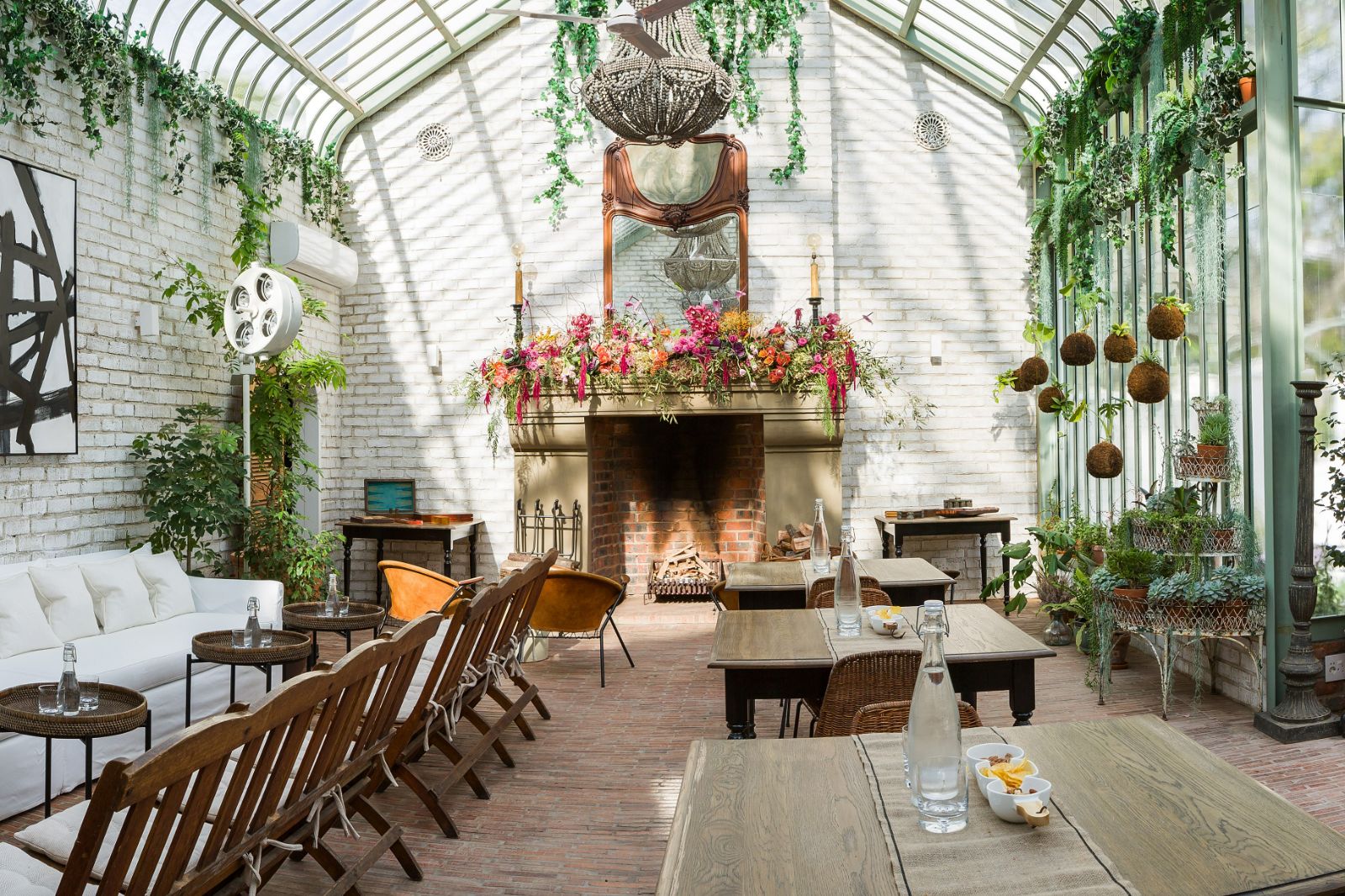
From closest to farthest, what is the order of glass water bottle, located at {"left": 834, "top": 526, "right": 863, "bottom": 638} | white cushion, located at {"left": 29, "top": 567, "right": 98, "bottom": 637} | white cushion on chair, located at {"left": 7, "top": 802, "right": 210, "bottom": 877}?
white cushion on chair, located at {"left": 7, "top": 802, "right": 210, "bottom": 877} → glass water bottle, located at {"left": 834, "top": 526, "right": 863, "bottom": 638} → white cushion, located at {"left": 29, "top": 567, "right": 98, "bottom": 637}

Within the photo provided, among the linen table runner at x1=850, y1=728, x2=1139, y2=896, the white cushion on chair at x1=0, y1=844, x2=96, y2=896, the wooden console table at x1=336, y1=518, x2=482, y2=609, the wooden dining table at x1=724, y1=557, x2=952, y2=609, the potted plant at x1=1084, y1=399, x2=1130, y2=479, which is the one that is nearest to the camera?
the linen table runner at x1=850, y1=728, x2=1139, y2=896

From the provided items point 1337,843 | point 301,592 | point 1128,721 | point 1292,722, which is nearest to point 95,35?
point 301,592

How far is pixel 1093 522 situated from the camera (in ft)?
26.2

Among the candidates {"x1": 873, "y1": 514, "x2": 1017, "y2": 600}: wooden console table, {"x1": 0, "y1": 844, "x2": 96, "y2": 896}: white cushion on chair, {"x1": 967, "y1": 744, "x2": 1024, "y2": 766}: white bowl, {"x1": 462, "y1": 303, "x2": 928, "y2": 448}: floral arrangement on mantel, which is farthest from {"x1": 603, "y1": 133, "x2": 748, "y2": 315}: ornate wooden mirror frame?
{"x1": 967, "y1": 744, "x2": 1024, "y2": 766}: white bowl

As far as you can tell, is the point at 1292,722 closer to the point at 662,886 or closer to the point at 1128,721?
the point at 1128,721

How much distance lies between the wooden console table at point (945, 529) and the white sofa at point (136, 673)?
4.89 metres

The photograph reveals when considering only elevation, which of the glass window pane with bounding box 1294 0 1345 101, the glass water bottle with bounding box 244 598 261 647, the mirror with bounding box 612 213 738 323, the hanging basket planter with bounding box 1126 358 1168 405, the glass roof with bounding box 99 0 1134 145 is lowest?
the glass water bottle with bounding box 244 598 261 647

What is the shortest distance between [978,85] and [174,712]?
8.17 metres

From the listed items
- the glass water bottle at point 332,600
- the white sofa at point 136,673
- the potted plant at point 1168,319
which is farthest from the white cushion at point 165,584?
the potted plant at point 1168,319

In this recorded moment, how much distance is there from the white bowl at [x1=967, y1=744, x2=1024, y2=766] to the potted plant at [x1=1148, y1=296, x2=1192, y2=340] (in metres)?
4.13

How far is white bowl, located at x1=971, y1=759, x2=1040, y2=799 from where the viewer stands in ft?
6.19

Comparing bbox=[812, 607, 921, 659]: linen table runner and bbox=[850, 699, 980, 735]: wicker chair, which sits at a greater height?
bbox=[812, 607, 921, 659]: linen table runner

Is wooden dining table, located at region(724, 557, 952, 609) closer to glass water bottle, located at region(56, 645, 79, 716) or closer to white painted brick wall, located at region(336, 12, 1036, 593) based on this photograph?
glass water bottle, located at region(56, 645, 79, 716)

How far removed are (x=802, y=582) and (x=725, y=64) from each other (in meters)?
5.38
